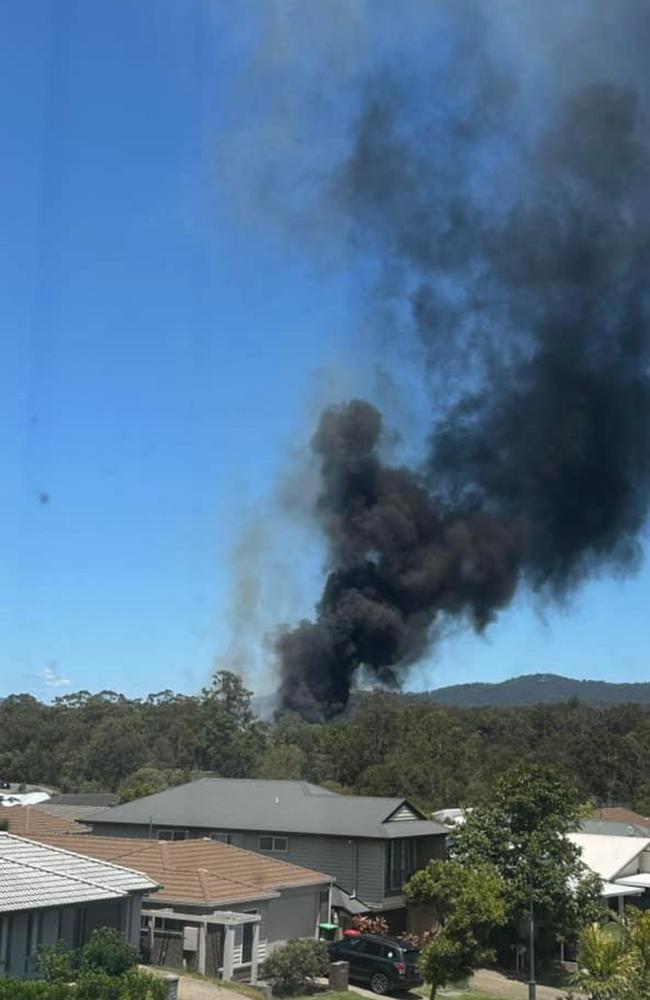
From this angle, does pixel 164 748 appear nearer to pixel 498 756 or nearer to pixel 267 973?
pixel 498 756

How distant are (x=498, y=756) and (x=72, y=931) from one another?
205 feet

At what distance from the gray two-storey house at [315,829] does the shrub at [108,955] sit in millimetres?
12561

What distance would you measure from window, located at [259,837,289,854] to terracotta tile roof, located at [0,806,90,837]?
24.0 feet

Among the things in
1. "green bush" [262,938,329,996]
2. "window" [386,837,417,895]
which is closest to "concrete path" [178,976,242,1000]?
"green bush" [262,938,329,996]

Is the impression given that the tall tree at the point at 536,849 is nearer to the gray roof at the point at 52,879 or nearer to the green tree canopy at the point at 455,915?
the green tree canopy at the point at 455,915

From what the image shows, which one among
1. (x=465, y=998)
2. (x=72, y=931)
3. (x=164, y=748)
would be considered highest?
(x=164, y=748)

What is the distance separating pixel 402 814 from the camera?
119ft

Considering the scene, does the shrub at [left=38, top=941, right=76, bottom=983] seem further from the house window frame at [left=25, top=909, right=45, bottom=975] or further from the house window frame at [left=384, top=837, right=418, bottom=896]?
the house window frame at [left=384, top=837, right=418, bottom=896]

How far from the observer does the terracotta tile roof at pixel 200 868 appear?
85.1 ft

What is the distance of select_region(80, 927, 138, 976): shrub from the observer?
19344 mm

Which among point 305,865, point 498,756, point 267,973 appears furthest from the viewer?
point 498,756

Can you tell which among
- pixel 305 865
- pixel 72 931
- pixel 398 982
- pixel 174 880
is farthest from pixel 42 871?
pixel 305 865

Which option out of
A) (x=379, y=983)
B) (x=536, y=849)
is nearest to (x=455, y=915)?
(x=379, y=983)

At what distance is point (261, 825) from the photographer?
1380 inches
